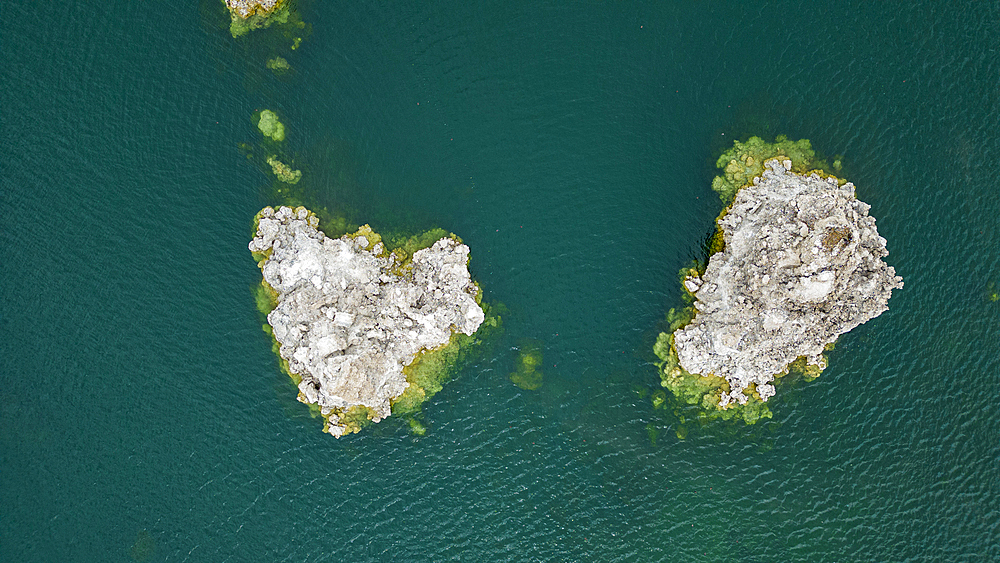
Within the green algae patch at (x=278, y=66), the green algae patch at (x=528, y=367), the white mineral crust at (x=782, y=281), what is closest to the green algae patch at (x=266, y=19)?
the green algae patch at (x=278, y=66)

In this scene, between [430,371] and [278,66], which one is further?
[430,371]

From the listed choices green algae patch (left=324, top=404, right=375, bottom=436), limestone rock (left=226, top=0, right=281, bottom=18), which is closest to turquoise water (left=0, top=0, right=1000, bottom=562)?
green algae patch (left=324, top=404, right=375, bottom=436)

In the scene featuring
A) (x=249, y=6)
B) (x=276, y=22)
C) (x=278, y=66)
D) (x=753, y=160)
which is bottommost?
(x=753, y=160)

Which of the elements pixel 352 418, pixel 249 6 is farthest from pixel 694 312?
pixel 249 6

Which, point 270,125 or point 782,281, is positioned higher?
point 270,125

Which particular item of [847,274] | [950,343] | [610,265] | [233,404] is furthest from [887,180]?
[233,404]

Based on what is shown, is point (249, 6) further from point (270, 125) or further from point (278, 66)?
point (270, 125)

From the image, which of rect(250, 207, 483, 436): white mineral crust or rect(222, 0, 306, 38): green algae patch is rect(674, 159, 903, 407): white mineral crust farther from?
rect(222, 0, 306, 38): green algae patch
